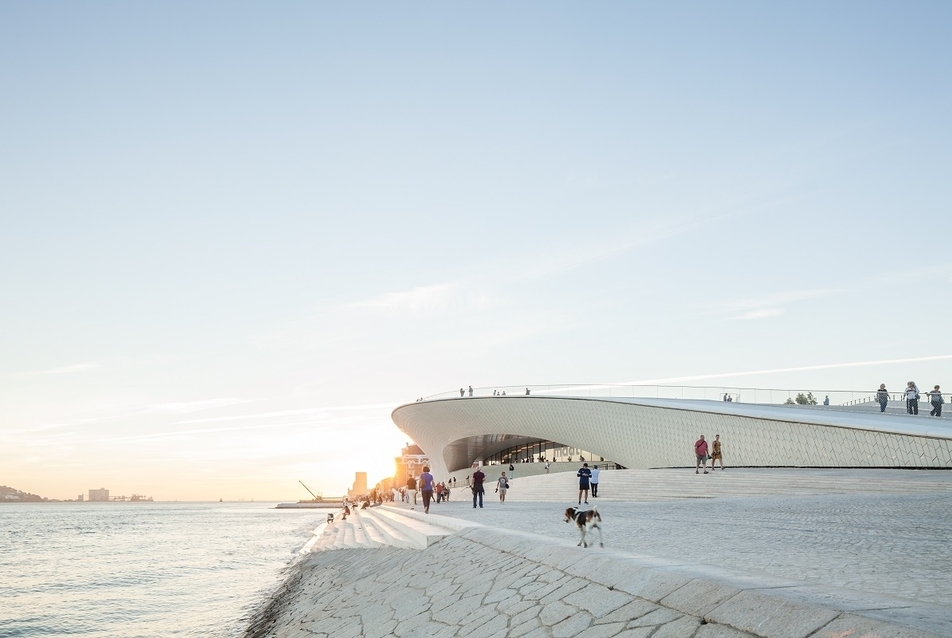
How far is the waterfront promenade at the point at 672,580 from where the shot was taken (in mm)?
3824

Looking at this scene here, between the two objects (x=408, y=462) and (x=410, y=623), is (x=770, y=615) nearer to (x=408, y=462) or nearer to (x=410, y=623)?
(x=410, y=623)

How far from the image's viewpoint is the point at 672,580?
467 cm

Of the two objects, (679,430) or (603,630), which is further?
(679,430)

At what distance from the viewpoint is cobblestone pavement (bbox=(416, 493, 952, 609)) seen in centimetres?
556

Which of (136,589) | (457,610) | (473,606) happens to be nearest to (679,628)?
(473,606)

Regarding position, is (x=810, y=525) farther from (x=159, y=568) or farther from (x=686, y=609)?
(x=159, y=568)

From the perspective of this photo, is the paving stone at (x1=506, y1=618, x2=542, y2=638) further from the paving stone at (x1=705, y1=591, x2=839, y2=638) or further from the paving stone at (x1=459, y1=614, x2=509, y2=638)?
the paving stone at (x1=705, y1=591, x2=839, y2=638)

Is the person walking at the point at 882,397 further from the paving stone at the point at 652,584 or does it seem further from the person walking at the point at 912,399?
the paving stone at the point at 652,584

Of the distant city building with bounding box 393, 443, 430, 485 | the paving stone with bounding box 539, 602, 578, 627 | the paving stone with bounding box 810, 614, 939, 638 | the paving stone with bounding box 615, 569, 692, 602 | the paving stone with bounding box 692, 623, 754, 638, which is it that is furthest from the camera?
the distant city building with bounding box 393, 443, 430, 485

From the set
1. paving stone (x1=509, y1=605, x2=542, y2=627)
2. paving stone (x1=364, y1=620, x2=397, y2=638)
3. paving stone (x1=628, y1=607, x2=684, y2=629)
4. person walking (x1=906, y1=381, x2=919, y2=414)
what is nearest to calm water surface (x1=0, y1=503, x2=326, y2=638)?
paving stone (x1=364, y1=620, x2=397, y2=638)

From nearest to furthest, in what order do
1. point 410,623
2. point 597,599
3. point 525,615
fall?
point 597,599
point 525,615
point 410,623

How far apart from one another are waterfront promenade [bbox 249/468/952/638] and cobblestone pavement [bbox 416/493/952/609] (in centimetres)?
2

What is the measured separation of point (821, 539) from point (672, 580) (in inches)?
181

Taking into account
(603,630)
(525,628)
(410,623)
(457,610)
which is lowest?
(410,623)
